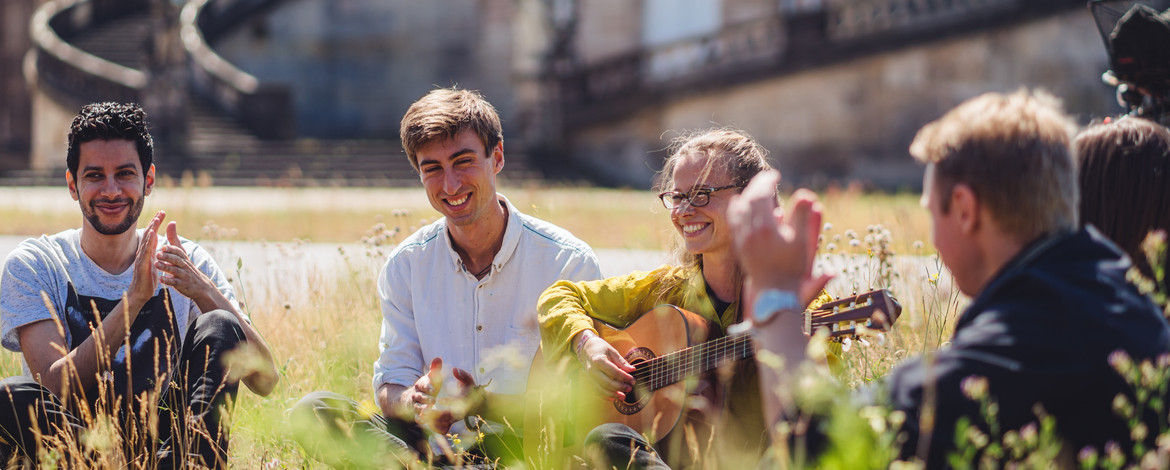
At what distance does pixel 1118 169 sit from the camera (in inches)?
107

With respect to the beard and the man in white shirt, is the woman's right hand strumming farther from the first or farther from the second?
the beard

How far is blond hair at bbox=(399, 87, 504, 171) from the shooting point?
3.87 m

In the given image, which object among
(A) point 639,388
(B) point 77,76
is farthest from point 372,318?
(B) point 77,76

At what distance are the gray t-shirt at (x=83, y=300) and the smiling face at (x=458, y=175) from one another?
787 mm

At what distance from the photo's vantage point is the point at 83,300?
3885mm

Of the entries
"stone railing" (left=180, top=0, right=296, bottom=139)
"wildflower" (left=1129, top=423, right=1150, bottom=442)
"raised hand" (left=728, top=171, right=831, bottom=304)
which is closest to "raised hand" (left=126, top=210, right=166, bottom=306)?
"raised hand" (left=728, top=171, right=831, bottom=304)

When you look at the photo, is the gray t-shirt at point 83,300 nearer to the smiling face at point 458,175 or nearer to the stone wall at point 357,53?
the smiling face at point 458,175

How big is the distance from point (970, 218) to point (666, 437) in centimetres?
157

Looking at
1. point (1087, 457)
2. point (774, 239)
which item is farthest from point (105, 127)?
point (1087, 457)

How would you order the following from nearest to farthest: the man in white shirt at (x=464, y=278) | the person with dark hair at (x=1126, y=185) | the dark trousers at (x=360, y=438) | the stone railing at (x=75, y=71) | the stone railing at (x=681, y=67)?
the person with dark hair at (x=1126, y=185), the dark trousers at (x=360, y=438), the man in white shirt at (x=464, y=278), the stone railing at (x=681, y=67), the stone railing at (x=75, y=71)

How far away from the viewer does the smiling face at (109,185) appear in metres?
3.89

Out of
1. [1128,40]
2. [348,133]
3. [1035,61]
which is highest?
[1128,40]

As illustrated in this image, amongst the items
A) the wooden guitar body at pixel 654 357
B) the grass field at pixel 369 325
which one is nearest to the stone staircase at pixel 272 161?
the grass field at pixel 369 325

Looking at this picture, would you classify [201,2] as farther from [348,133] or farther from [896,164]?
[896,164]
